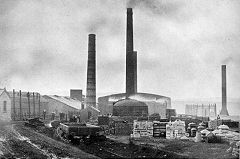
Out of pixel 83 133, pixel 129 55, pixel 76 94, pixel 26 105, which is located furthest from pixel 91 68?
pixel 83 133

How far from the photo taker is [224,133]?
77.8 ft

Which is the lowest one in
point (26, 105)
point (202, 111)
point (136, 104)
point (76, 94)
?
point (202, 111)

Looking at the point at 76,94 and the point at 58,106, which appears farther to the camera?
the point at 76,94

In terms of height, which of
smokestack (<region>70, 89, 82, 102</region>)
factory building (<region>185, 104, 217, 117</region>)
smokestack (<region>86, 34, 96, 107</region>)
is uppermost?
smokestack (<region>86, 34, 96, 107</region>)

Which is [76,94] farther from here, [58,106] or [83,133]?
[83,133]

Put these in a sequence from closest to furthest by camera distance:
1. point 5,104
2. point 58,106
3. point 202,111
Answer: point 5,104
point 58,106
point 202,111

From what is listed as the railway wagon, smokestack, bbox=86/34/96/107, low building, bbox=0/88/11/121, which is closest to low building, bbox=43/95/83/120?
smokestack, bbox=86/34/96/107

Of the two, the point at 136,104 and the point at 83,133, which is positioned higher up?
the point at 136,104

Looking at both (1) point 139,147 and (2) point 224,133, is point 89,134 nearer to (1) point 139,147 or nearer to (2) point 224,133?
(1) point 139,147

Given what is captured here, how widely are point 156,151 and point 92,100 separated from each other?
1637 inches

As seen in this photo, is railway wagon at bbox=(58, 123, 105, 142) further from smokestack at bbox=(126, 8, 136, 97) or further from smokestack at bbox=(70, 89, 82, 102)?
smokestack at bbox=(70, 89, 82, 102)

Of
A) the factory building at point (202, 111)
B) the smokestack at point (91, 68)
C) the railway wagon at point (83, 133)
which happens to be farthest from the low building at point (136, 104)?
the railway wagon at point (83, 133)

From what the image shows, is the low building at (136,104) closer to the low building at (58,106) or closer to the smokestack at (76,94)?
the low building at (58,106)

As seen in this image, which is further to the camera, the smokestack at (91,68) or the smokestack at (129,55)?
the smokestack at (91,68)
